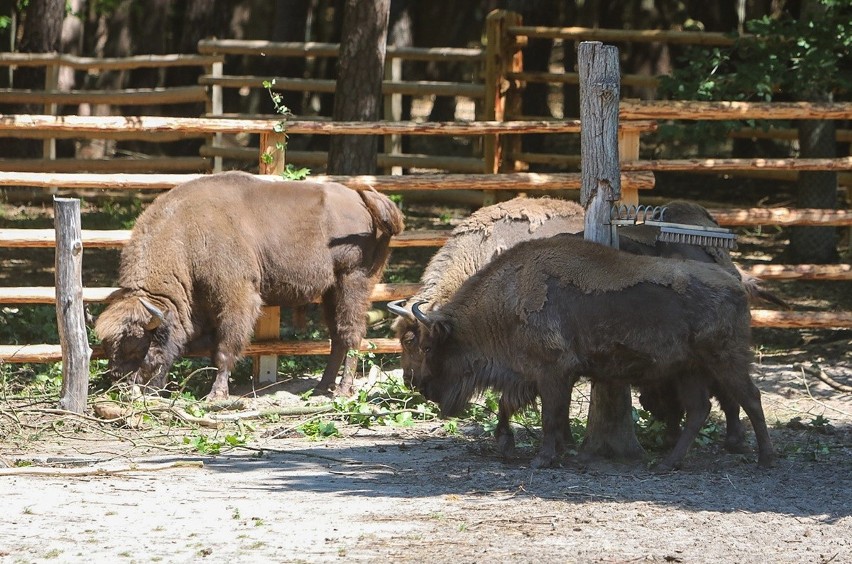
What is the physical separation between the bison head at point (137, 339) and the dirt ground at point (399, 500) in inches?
33.5

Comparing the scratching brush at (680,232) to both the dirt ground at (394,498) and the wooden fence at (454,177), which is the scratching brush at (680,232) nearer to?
the dirt ground at (394,498)

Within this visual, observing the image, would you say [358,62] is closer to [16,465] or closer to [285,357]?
[285,357]

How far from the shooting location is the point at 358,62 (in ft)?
38.0

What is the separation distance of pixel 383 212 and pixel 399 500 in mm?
3582

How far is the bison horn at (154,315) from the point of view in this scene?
28.5ft

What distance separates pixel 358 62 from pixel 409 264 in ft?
8.10

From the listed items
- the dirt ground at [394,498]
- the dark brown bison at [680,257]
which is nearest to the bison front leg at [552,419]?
the dirt ground at [394,498]

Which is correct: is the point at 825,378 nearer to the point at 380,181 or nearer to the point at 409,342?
the point at 409,342

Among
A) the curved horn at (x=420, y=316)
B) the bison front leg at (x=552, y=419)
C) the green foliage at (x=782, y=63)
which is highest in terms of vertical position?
the green foliage at (x=782, y=63)

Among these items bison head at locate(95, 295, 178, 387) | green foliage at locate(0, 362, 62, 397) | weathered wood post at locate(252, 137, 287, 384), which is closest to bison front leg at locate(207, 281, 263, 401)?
bison head at locate(95, 295, 178, 387)

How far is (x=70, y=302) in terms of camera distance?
8125mm

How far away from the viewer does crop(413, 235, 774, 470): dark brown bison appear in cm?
693

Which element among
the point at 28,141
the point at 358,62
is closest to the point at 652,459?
the point at 358,62

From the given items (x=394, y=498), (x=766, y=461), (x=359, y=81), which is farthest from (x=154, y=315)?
(x=766, y=461)
